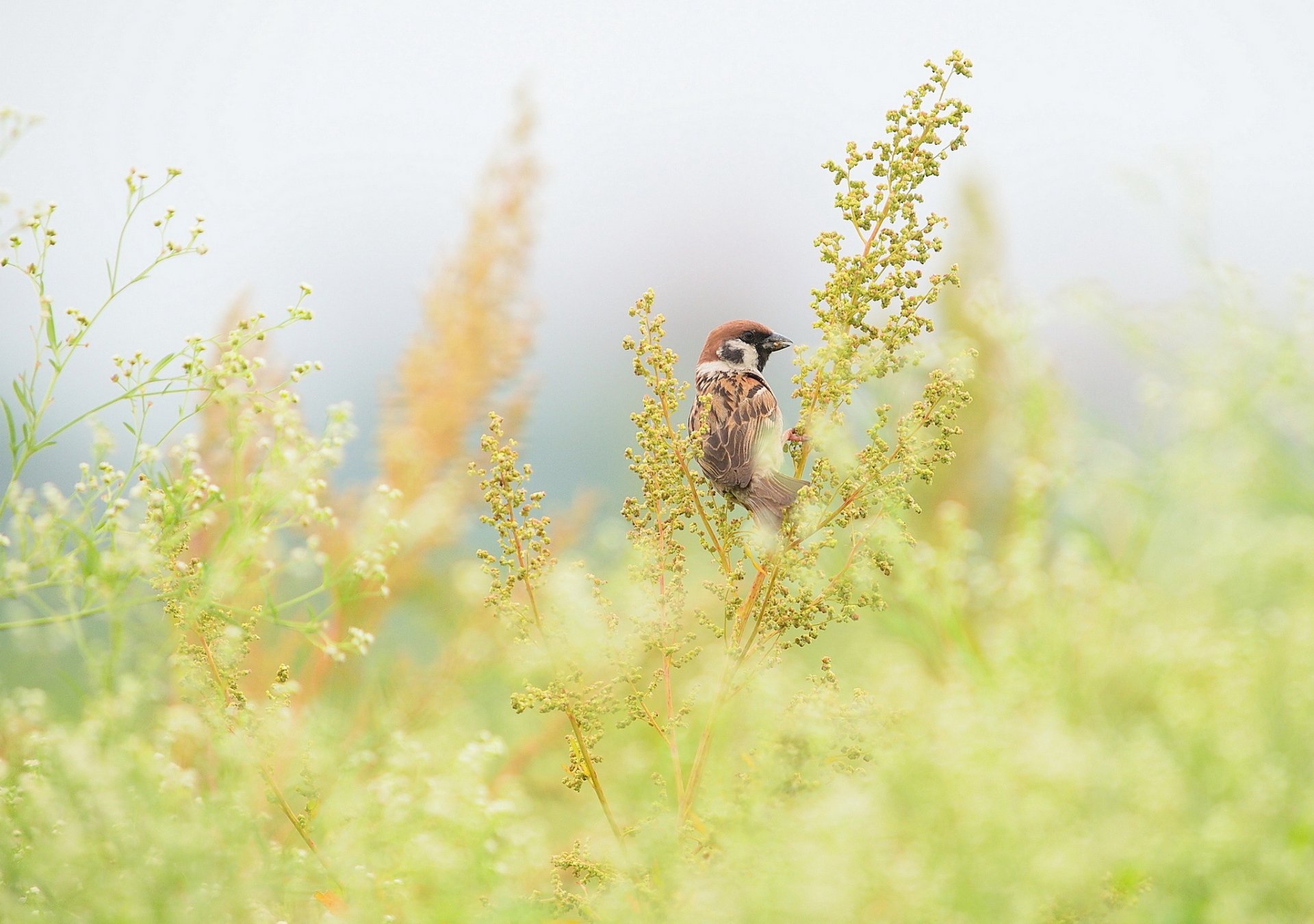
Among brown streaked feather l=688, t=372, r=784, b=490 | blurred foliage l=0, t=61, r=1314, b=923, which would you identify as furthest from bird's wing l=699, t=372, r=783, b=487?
blurred foliage l=0, t=61, r=1314, b=923

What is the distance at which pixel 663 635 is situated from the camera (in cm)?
156

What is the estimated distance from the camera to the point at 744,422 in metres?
2.96

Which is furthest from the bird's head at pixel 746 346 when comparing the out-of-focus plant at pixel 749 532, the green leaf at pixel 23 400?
the green leaf at pixel 23 400

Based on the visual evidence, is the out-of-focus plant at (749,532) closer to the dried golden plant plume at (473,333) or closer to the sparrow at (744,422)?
the sparrow at (744,422)

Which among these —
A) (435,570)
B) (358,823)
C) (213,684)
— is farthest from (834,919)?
(435,570)

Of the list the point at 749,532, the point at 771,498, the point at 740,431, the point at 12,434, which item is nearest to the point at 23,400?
the point at 12,434

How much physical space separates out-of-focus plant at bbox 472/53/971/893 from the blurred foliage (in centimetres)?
3

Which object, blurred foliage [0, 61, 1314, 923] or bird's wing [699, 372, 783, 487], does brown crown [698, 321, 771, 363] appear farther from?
blurred foliage [0, 61, 1314, 923]

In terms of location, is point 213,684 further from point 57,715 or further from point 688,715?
point 688,715

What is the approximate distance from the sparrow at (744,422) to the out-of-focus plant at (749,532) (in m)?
0.16

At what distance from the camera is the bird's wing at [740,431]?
2646mm

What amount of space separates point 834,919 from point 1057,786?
207mm

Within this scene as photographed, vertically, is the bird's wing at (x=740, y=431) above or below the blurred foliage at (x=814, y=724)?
above

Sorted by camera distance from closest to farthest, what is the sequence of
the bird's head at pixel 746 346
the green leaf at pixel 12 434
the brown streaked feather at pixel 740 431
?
the green leaf at pixel 12 434, the brown streaked feather at pixel 740 431, the bird's head at pixel 746 346
